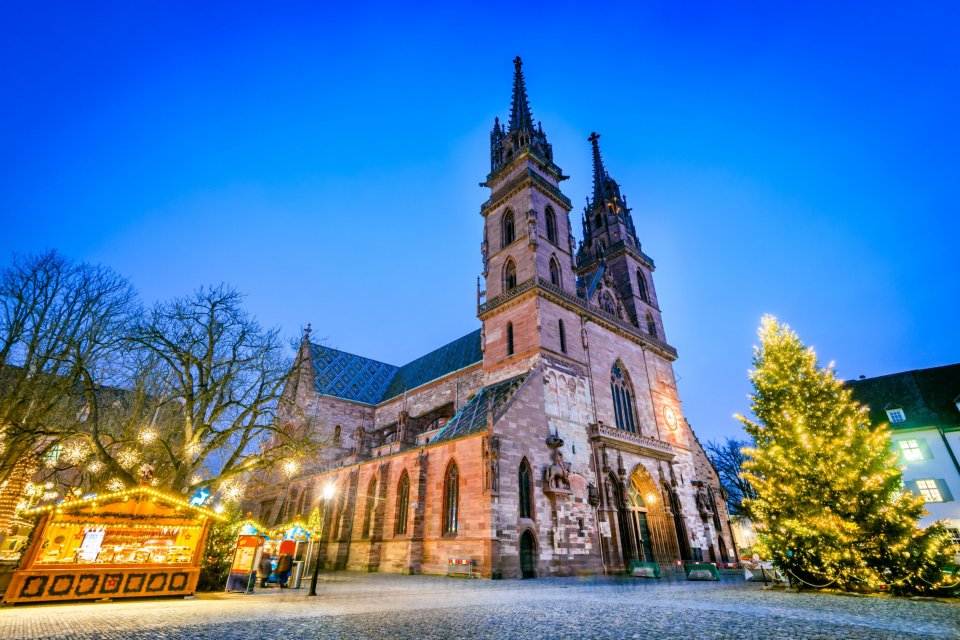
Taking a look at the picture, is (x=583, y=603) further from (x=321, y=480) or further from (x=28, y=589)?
(x=321, y=480)

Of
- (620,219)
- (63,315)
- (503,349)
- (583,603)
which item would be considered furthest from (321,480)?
(620,219)

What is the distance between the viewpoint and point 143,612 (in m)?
8.56

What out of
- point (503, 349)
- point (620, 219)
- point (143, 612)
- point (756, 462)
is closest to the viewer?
point (143, 612)

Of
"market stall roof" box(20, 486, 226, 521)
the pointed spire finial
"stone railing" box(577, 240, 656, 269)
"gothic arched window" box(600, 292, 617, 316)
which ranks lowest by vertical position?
"market stall roof" box(20, 486, 226, 521)

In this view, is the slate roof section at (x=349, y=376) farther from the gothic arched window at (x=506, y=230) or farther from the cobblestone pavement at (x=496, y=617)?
the cobblestone pavement at (x=496, y=617)

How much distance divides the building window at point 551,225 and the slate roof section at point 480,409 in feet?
34.9

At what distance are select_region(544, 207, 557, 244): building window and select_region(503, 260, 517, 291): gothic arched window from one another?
3.36m

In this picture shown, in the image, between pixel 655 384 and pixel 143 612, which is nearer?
pixel 143 612

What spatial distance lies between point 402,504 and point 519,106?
30.5 m

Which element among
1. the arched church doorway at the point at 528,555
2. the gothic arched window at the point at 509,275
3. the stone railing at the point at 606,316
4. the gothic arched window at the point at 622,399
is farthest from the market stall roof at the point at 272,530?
the gothic arched window at the point at 622,399

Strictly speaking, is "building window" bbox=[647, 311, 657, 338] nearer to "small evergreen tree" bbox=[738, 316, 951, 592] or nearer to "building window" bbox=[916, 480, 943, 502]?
"building window" bbox=[916, 480, 943, 502]

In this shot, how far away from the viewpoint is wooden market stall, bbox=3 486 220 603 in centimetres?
979

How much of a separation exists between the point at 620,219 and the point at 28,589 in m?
37.9

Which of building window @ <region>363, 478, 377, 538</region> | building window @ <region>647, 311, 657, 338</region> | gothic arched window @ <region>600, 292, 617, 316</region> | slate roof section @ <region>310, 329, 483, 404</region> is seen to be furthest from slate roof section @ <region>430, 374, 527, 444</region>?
building window @ <region>647, 311, 657, 338</region>
